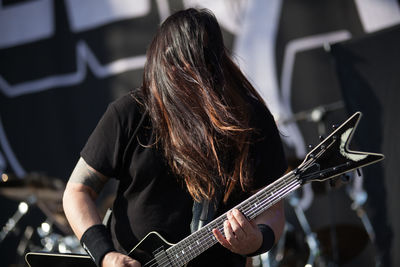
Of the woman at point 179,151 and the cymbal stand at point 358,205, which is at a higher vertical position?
the woman at point 179,151

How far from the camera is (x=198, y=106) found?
6.91 ft

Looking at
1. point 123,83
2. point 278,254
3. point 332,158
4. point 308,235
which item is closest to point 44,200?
point 123,83

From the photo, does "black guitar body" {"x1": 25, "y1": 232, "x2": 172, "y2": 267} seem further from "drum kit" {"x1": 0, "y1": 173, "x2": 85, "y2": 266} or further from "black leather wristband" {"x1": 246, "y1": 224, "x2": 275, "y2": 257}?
"drum kit" {"x1": 0, "y1": 173, "x2": 85, "y2": 266}

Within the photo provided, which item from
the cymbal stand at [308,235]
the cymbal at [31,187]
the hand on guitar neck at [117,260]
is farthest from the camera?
the cymbal at [31,187]

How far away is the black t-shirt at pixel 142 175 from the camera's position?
2125 mm

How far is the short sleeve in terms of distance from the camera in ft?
6.95

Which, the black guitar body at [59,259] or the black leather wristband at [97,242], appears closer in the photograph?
the black leather wristband at [97,242]

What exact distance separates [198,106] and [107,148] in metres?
0.41

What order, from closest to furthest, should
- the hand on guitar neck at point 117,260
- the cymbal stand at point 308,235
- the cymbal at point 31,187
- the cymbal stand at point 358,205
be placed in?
1. the hand on guitar neck at point 117,260
2. the cymbal stand at point 308,235
3. the cymbal at point 31,187
4. the cymbal stand at point 358,205

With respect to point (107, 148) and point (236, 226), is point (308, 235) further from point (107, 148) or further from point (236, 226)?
point (107, 148)

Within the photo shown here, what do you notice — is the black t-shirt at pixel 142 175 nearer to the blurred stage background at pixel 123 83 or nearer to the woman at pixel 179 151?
the woman at pixel 179 151

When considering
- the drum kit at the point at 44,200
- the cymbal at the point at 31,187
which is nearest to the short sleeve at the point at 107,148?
the drum kit at the point at 44,200

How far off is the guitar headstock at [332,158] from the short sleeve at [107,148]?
29.1 inches

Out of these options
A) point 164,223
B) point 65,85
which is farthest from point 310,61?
point 164,223
